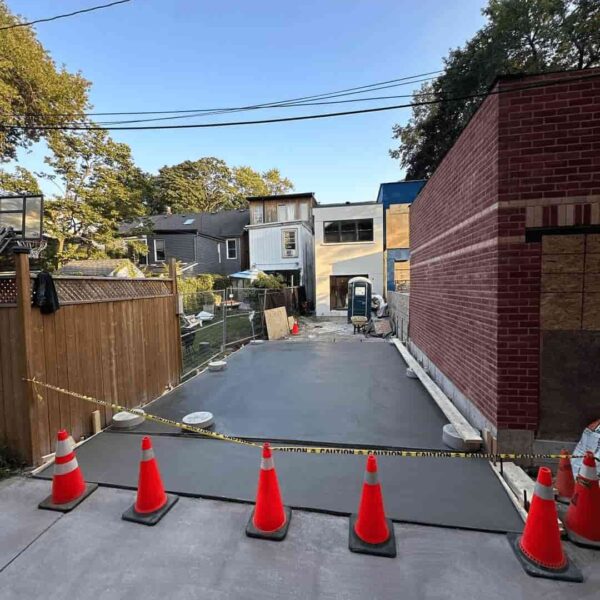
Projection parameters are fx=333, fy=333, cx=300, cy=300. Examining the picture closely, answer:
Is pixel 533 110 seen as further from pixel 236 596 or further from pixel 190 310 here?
pixel 190 310

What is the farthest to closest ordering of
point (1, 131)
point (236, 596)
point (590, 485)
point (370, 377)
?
point (1, 131)
point (370, 377)
point (590, 485)
point (236, 596)

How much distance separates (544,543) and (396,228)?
58.1ft

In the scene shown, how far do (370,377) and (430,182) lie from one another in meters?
4.07

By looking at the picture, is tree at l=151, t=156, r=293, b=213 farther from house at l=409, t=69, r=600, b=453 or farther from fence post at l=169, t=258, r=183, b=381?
house at l=409, t=69, r=600, b=453

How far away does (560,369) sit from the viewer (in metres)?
3.37

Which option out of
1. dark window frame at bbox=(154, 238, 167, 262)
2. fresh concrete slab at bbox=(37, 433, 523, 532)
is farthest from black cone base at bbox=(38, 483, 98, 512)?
dark window frame at bbox=(154, 238, 167, 262)

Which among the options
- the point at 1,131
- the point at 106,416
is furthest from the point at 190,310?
the point at 1,131

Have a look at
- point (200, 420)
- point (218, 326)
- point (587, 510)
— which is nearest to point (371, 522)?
point (587, 510)

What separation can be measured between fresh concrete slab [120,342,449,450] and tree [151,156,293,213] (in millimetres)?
35655

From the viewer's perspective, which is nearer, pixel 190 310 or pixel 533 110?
pixel 533 110

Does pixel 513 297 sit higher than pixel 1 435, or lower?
higher

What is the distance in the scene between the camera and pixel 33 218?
4227 mm

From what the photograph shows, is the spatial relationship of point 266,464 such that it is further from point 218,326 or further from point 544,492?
point 218,326

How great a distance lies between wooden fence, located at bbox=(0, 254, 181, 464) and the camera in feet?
10.8
